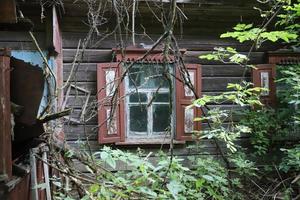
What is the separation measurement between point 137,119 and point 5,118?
413 cm

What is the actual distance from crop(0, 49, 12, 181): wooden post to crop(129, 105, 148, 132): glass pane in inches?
160

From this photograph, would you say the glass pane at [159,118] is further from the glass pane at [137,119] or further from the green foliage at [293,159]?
the green foliage at [293,159]

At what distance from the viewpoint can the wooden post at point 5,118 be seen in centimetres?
200

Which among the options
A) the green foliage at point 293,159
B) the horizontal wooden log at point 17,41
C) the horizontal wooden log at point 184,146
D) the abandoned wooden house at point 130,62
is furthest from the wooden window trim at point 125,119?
the green foliage at point 293,159

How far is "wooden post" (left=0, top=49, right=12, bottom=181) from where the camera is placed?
2.00m

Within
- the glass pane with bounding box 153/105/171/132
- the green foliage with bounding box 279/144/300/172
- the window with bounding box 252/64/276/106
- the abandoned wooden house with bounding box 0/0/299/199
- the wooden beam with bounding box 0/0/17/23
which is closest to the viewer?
the wooden beam with bounding box 0/0/17/23

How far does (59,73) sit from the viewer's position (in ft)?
18.3

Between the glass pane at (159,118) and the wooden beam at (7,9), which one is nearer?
the wooden beam at (7,9)

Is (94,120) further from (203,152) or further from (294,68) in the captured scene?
(294,68)

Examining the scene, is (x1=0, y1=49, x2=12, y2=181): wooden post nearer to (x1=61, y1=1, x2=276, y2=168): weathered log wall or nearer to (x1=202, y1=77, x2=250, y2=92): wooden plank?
(x1=61, y1=1, x2=276, y2=168): weathered log wall

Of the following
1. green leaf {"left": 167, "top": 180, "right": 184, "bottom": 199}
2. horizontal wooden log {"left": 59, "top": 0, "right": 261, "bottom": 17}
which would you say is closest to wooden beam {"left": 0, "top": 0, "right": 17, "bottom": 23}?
green leaf {"left": 167, "top": 180, "right": 184, "bottom": 199}

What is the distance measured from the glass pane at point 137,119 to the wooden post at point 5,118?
4.06 m

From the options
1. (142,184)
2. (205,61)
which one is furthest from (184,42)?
(142,184)

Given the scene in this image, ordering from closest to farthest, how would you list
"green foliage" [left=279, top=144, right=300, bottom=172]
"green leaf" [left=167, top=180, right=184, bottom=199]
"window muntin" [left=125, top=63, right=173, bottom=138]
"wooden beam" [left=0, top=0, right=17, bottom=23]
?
"wooden beam" [left=0, top=0, right=17, bottom=23], "green leaf" [left=167, top=180, right=184, bottom=199], "green foliage" [left=279, top=144, right=300, bottom=172], "window muntin" [left=125, top=63, right=173, bottom=138]
